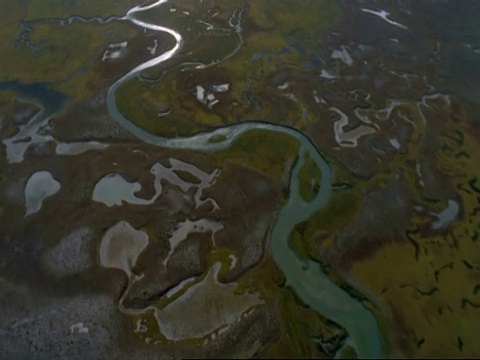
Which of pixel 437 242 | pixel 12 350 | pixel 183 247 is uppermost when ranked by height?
pixel 437 242

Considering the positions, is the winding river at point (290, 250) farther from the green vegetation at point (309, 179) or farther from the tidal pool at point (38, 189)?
the tidal pool at point (38, 189)

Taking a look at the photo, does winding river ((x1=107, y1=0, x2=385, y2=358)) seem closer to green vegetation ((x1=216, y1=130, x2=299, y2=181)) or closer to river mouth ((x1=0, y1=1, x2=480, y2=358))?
river mouth ((x1=0, y1=1, x2=480, y2=358))

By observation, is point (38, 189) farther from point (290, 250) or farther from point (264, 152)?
point (290, 250)

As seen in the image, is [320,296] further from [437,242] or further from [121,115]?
[121,115]

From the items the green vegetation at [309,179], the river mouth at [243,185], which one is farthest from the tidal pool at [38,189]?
the green vegetation at [309,179]

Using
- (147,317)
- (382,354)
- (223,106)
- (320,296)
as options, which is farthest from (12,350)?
(223,106)

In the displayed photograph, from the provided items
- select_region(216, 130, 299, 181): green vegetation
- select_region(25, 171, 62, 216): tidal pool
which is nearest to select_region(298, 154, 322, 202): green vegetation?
select_region(216, 130, 299, 181): green vegetation
